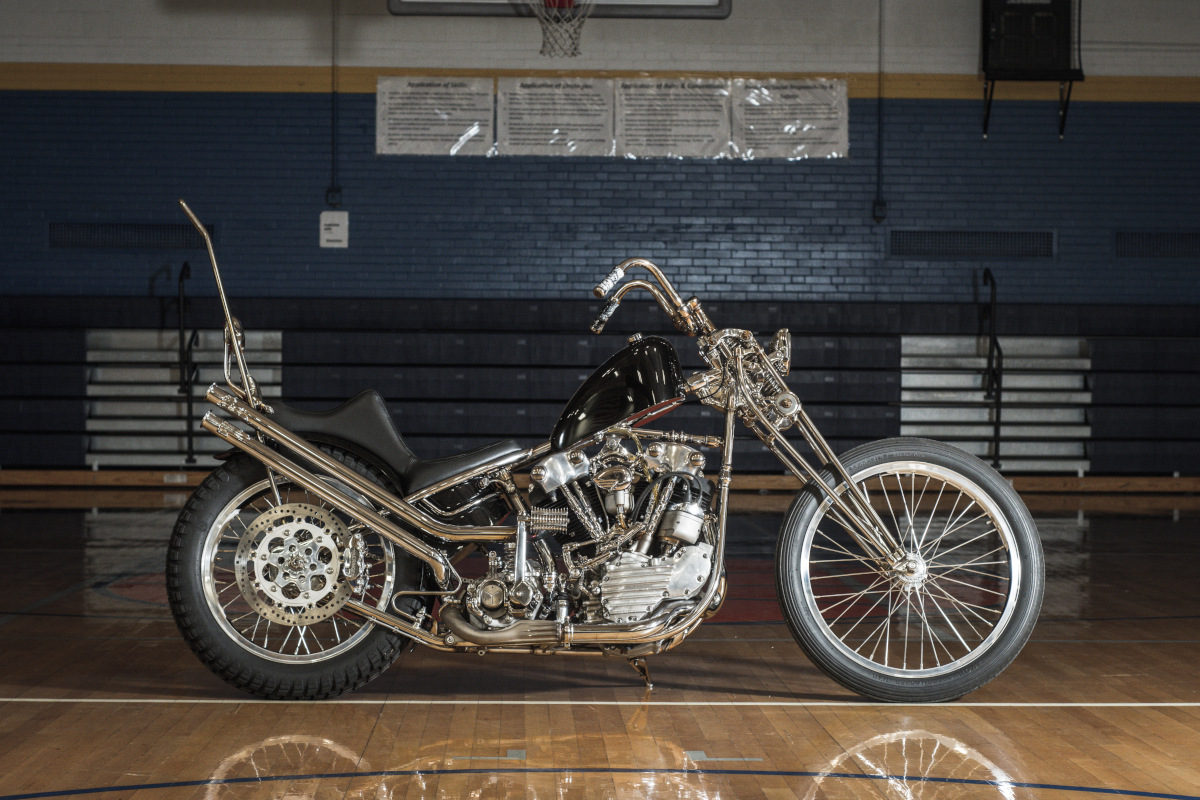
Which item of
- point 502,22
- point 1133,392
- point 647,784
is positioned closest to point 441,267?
point 502,22

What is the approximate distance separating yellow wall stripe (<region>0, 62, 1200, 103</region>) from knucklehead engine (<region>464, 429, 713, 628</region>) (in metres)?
6.24

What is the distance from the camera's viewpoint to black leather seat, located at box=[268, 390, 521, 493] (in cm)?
274

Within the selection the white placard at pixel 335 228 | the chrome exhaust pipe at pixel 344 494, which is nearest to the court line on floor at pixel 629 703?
the chrome exhaust pipe at pixel 344 494

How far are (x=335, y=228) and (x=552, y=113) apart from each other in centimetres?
193

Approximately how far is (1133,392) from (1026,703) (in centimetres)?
625

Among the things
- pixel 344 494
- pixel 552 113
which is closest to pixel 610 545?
pixel 344 494

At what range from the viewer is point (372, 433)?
2.80m

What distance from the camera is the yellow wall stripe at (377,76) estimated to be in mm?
8164

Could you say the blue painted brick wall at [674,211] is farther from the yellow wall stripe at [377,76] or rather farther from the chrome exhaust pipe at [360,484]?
the chrome exhaust pipe at [360,484]

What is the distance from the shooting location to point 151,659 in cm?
314

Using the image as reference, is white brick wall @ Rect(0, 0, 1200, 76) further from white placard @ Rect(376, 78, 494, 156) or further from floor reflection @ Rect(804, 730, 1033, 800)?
floor reflection @ Rect(804, 730, 1033, 800)

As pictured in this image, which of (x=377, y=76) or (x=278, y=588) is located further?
(x=377, y=76)

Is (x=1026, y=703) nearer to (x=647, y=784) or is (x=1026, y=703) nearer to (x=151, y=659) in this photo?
(x=647, y=784)

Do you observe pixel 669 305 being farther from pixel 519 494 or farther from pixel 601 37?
pixel 601 37
